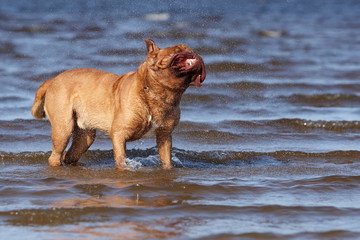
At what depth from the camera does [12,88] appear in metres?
14.9

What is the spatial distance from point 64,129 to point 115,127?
3.07ft

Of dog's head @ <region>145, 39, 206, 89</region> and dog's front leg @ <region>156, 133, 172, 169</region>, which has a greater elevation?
dog's head @ <region>145, 39, 206, 89</region>

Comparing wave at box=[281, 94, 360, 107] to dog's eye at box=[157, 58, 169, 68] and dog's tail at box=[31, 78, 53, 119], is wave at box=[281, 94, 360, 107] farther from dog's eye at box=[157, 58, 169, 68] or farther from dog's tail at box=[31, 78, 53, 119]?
dog's eye at box=[157, 58, 169, 68]

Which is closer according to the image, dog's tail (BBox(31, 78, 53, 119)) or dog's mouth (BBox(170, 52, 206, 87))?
dog's mouth (BBox(170, 52, 206, 87))

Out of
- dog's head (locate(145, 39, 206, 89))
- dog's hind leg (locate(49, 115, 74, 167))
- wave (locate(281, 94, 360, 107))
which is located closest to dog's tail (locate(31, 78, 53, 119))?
dog's hind leg (locate(49, 115, 74, 167))

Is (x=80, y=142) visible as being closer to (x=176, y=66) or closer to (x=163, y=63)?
(x=163, y=63)

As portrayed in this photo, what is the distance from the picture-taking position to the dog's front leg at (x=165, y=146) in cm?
794

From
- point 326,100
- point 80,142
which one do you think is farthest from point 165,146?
point 326,100

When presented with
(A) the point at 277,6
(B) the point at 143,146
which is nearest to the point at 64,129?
(B) the point at 143,146

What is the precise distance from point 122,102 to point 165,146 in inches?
31.5

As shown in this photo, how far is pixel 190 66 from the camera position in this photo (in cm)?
684

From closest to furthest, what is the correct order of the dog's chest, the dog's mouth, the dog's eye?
the dog's mouth
the dog's eye
the dog's chest

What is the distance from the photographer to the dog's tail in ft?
28.7

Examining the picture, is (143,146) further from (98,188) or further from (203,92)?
(203,92)
